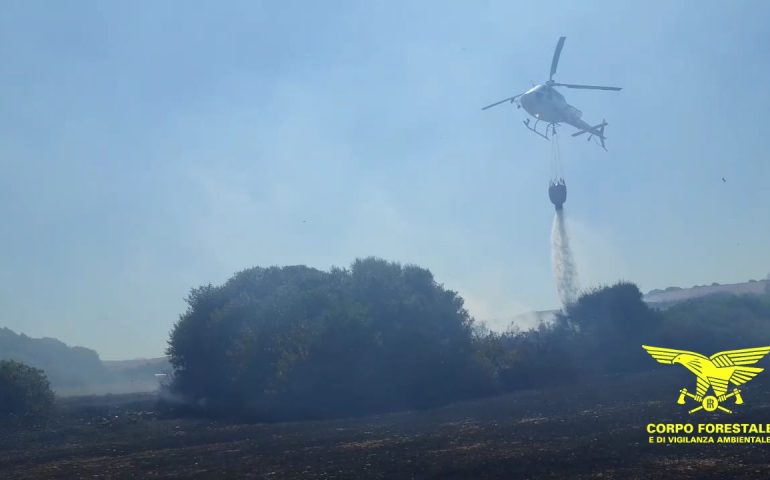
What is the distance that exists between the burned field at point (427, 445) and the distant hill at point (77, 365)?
67402 mm

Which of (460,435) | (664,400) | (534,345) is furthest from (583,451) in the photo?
(534,345)

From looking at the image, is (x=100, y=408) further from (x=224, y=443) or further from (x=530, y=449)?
(x=530, y=449)

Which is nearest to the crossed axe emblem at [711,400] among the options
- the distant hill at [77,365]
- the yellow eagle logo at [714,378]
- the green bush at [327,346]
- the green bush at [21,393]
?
the yellow eagle logo at [714,378]

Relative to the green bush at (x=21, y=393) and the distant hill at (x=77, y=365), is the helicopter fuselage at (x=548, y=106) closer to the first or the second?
the green bush at (x=21, y=393)

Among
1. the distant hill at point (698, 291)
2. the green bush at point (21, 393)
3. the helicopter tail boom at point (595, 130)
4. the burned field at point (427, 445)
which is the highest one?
the helicopter tail boom at point (595, 130)

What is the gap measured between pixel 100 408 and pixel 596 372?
45331 mm

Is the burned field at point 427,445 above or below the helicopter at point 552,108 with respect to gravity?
below

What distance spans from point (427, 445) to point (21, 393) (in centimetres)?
3654

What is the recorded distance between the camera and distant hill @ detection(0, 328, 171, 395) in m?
113

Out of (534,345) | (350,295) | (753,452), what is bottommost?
(753,452)

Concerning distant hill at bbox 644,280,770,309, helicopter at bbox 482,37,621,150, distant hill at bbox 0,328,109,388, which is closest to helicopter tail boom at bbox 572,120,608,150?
helicopter at bbox 482,37,621,150

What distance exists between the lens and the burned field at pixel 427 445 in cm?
2302

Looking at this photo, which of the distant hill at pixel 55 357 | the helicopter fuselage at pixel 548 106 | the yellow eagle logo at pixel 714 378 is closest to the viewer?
the yellow eagle logo at pixel 714 378

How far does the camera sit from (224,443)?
3675cm
